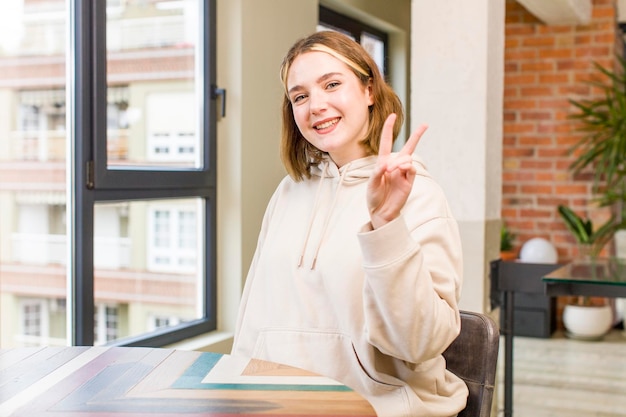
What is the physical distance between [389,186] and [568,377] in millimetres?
3798

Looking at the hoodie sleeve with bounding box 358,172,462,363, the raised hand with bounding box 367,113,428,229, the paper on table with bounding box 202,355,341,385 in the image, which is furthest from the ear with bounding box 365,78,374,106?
the paper on table with bounding box 202,355,341,385

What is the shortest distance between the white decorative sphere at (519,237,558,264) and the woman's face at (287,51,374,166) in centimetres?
445

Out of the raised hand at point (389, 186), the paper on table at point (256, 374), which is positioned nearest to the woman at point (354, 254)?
the raised hand at point (389, 186)

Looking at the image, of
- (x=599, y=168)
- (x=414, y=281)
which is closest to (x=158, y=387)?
(x=414, y=281)

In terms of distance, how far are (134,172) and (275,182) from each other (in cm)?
92

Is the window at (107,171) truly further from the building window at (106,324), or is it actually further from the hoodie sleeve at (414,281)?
the hoodie sleeve at (414,281)

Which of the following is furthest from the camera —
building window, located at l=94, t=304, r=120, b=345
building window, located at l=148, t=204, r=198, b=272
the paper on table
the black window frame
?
building window, located at l=148, t=204, r=198, b=272

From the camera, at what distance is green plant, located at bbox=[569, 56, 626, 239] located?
19.5 feet

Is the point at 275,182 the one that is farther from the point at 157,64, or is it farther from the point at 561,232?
the point at 561,232

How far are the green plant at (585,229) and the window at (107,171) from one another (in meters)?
3.23

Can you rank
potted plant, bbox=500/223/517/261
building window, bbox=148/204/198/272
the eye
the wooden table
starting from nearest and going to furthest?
1. the wooden table
2. the eye
3. building window, bbox=148/204/198/272
4. potted plant, bbox=500/223/517/261

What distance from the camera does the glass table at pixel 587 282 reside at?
110 inches

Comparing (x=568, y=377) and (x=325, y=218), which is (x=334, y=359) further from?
(x=568, y=377)

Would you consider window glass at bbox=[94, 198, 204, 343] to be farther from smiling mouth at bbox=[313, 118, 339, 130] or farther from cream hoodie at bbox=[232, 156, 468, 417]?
smiling mouth at bbox=[313, 118, 339, 130]
